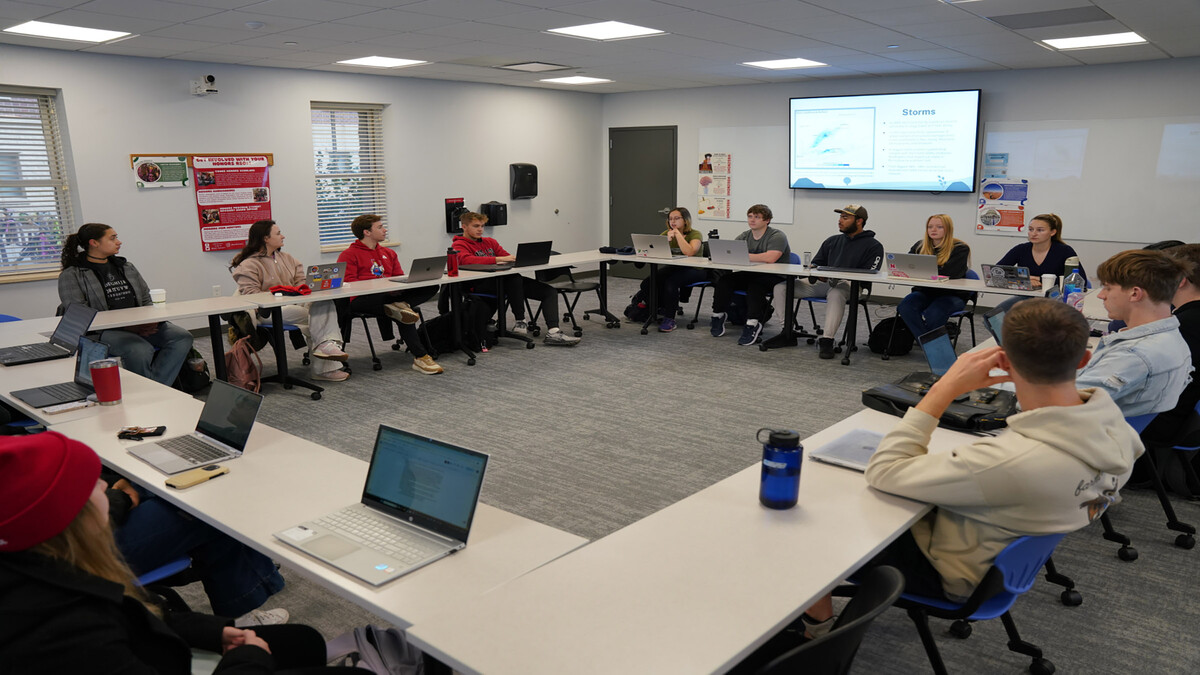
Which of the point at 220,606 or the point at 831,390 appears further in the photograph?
the point at 831,390

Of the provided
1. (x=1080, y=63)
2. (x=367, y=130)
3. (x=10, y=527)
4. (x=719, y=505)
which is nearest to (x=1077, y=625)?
(x=719, y=505)

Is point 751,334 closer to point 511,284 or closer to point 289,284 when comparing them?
point 511,284

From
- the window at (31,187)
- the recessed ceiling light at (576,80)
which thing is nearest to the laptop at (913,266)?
the recessed ceiling light at (576,80)

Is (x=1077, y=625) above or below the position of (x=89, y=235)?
below

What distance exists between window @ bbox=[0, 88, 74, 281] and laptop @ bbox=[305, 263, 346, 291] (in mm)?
2547

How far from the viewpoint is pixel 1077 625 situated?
2678 mm

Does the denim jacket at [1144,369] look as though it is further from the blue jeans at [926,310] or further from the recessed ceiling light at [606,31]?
the recessed ceiling light at [606,31]

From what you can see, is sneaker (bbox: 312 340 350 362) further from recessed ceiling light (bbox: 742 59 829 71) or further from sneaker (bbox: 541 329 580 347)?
recessed ceiling light (bbox: 742 59 829 71)

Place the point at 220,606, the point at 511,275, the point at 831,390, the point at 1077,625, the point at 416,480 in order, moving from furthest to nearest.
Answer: the point at 511,275, the point at 831,390, the point at 1077,625, the point at 220,606, the point at 416,480

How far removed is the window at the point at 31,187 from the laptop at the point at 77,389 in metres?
3.92

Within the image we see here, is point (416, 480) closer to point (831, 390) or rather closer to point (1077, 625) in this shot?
point (1077, 625)

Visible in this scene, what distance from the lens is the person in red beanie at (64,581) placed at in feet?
3.93

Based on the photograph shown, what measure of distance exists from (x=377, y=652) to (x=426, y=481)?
1.37ft

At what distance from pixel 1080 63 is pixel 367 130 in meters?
7.07
